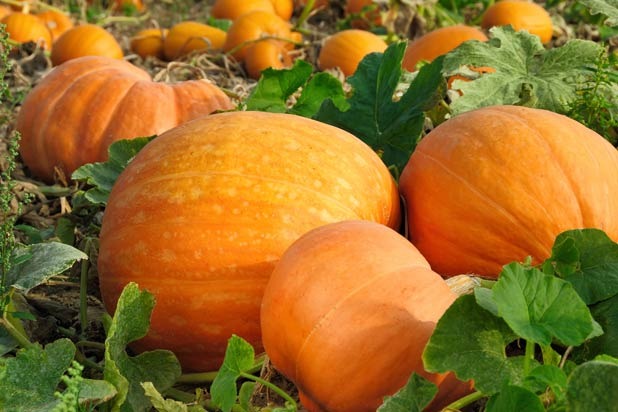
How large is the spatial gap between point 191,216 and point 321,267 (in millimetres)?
407

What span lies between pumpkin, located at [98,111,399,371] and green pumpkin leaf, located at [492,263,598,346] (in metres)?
0.63

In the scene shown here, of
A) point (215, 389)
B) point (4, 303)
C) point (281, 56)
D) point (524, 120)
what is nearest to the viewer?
point (215, 389)

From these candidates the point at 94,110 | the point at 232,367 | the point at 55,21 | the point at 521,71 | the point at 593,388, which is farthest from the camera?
the point at 55,21

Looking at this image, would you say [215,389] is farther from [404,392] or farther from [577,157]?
[577,157]

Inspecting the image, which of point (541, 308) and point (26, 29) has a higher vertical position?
point (541, 308)

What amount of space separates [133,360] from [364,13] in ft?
13.4

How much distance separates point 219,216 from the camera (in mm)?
1983

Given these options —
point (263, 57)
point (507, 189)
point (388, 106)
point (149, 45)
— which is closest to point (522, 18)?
point (263, 57)

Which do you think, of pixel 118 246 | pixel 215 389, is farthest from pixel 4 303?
pixel 215 389

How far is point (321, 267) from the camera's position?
1.70 meters

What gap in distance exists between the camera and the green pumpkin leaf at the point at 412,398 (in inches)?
57.4

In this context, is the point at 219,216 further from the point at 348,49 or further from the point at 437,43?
the point at 348,49

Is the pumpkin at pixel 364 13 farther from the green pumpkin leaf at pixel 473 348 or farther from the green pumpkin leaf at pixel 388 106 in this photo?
the green pumpkin leaf at pixel 473 348

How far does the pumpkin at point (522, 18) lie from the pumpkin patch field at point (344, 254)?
2.32m
